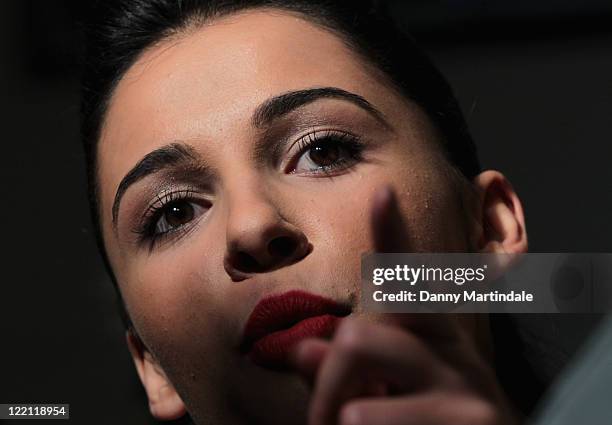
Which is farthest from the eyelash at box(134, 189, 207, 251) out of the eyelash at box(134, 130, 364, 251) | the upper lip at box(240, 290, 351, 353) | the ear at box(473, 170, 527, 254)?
the ear at box(473, 170, 527, 254)

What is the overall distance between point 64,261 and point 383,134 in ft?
1.23

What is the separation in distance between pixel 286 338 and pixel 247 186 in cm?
10

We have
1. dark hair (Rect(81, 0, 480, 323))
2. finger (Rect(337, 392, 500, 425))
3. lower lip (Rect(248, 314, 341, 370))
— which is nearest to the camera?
finger (Rect(337, 392, 500, 425))

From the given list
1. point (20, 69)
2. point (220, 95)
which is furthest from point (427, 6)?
point (20, 69)

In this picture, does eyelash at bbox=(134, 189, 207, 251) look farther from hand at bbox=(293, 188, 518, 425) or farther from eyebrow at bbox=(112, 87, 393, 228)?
hand at bbox=(293, 188, 518, 425)

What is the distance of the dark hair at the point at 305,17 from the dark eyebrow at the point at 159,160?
78 millimetres

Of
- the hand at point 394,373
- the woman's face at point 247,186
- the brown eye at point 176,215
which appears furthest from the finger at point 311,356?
the brown eye at point 176,215

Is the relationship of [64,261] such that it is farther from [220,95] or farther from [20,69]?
[220,95]

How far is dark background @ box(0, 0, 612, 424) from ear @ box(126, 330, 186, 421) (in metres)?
0.09

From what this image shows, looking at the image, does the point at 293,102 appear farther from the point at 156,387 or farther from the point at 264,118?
the point at 156,387

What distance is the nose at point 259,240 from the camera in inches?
20.1

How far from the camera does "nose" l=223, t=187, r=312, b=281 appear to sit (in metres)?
0.51

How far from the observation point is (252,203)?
52 cm

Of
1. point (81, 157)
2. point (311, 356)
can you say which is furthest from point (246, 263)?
point (81, 157)
